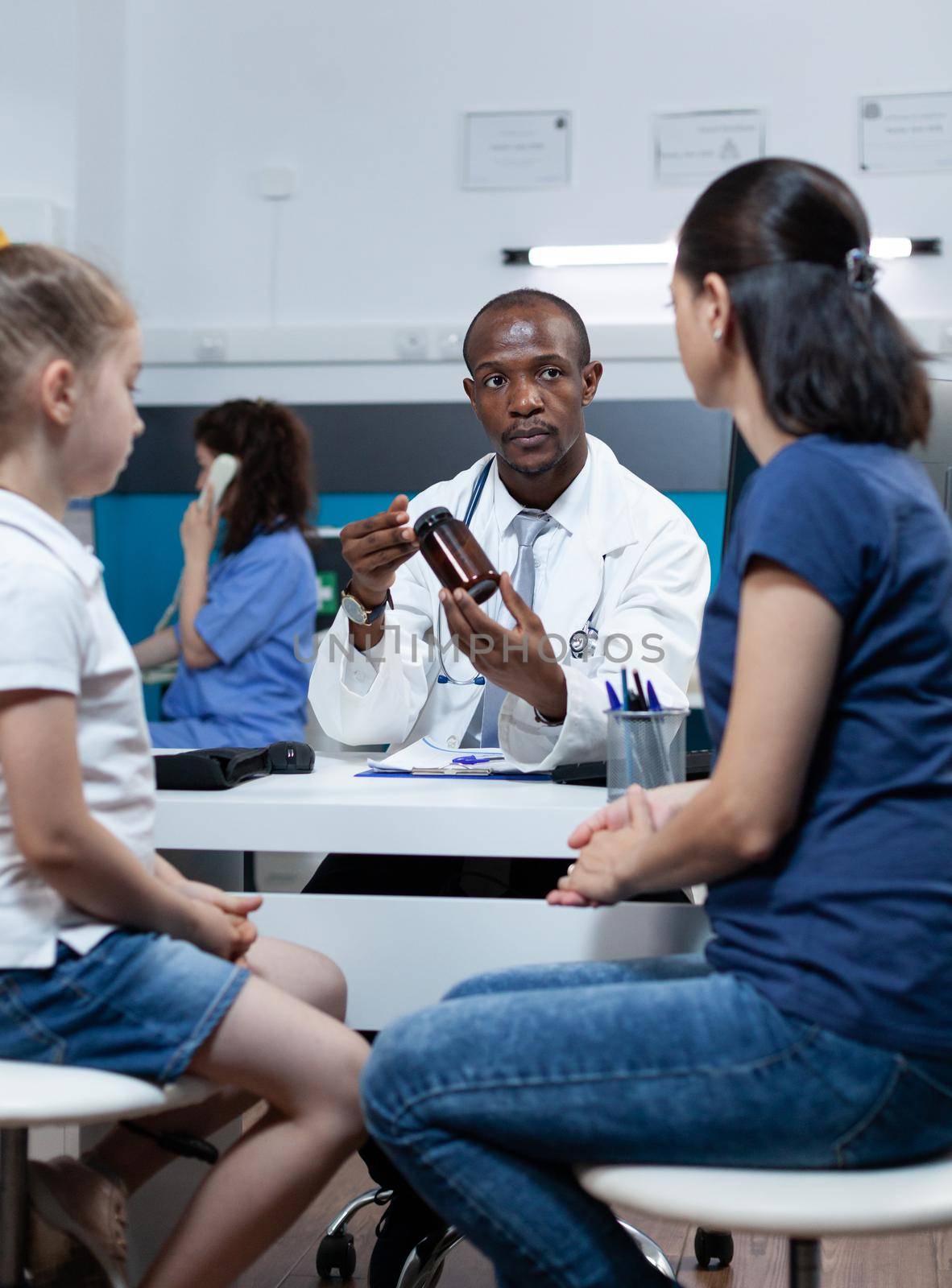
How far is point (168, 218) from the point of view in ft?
15.2

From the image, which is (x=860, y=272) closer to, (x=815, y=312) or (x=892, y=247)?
(x=815, y=312)

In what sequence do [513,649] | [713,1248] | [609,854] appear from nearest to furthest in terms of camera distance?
[609,854], [513,649], [713,1248]

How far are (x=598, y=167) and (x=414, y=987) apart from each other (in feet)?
12.1

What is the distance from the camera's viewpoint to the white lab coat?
188 centimetres

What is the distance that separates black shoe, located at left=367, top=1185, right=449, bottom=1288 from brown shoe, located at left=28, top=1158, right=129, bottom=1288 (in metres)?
0.48

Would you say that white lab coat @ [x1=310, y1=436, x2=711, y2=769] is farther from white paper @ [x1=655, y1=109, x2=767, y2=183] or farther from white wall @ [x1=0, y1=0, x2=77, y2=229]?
white wall @ [x1=0, y1=0, x2=77, y2=229]

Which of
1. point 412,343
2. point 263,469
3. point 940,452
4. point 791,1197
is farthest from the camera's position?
point 412,343

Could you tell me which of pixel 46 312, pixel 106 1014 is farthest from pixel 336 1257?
pixel 46 312

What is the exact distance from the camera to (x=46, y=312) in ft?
3.46

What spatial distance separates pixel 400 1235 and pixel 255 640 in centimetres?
209

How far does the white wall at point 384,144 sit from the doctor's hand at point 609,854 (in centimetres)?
338

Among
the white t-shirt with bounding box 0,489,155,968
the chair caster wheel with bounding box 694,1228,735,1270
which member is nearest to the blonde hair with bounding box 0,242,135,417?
the white t-shirt with bounding box 0,489,155,968

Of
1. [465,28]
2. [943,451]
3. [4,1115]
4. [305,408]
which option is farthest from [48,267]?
[465,28]

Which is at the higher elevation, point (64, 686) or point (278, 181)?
point (278, 181)
